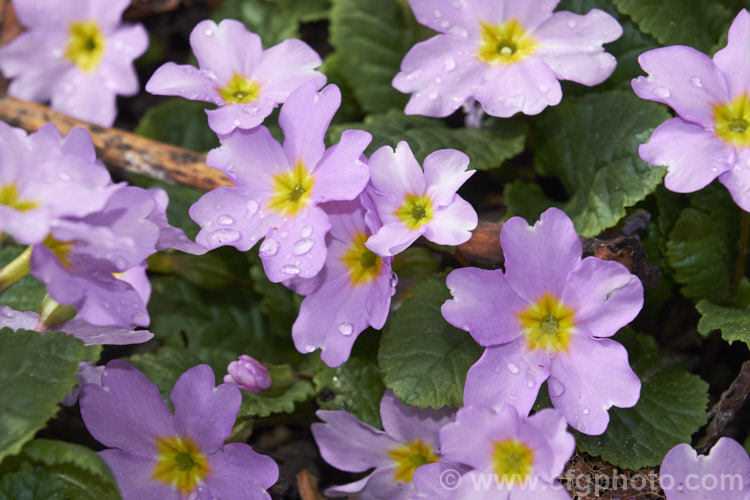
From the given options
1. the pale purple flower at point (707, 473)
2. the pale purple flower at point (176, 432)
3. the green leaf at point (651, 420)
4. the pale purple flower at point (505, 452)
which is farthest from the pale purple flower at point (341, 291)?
the pale purple flower at point (707, 473)

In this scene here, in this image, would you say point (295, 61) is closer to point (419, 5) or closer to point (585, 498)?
point (419, 5)

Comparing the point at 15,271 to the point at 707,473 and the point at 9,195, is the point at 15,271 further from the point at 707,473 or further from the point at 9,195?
the point at 707,473

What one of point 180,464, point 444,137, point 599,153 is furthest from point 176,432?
point 599,153

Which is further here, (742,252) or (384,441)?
(742,252)

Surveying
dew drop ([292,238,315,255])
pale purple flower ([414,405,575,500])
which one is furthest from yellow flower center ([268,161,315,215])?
pale purple flower ([414,405,575,500])

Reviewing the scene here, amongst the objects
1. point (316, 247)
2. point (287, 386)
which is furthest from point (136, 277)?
point (316, 247)

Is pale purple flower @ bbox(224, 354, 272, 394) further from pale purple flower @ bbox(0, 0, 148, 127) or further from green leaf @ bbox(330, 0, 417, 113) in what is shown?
pale purple flower @ bbox(0, 0, 148, 127)
